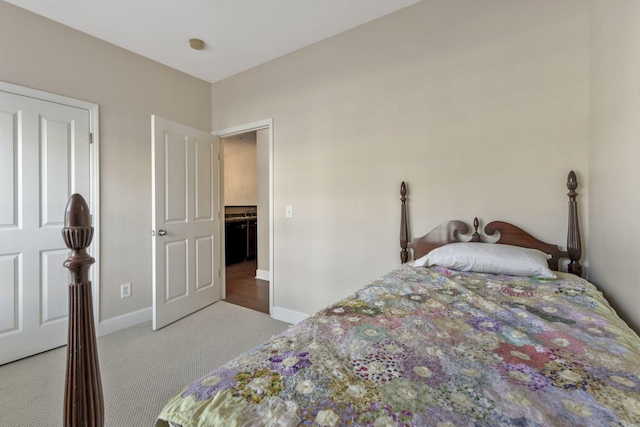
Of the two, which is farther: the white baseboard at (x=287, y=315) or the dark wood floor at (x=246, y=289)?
the dark wood floor at (x=246, y=289)

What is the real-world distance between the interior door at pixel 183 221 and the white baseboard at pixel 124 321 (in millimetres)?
355

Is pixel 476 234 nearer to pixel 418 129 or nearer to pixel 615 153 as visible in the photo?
pixel 615 153

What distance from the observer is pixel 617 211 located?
1217mm

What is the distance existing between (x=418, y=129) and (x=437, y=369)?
1.76m

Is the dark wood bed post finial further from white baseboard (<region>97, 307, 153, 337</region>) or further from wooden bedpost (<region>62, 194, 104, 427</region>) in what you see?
white baseboard (<region>97, 307, 153, 337</region>)

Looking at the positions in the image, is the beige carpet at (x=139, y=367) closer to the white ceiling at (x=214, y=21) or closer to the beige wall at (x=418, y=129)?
the beige wall at (x=418, y=129)

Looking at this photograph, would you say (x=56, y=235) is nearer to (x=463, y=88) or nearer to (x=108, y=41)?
(x=108, y=41)

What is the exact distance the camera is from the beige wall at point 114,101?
208cm

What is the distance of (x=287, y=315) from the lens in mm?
2768

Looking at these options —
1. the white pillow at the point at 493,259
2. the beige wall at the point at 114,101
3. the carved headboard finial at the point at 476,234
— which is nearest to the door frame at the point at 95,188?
the beige wall at the point at 114,101

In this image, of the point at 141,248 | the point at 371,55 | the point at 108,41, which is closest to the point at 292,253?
the point at 141,248

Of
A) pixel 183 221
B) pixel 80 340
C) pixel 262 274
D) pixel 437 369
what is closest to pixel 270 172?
pixel 183 221

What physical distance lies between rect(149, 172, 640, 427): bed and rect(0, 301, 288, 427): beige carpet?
4.32ft

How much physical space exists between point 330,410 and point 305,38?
2.78 m
